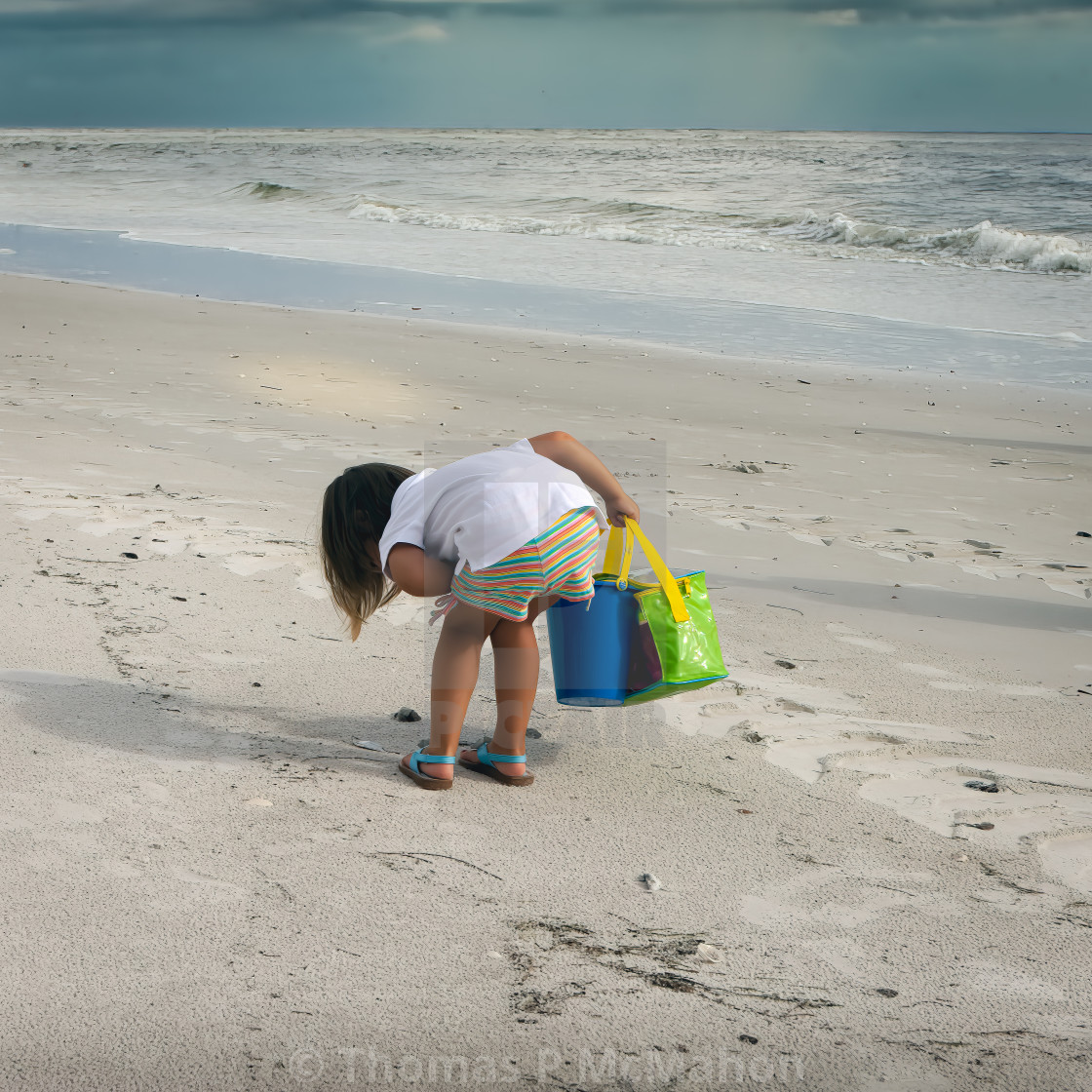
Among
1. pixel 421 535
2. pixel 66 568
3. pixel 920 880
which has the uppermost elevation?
pixel 421 535

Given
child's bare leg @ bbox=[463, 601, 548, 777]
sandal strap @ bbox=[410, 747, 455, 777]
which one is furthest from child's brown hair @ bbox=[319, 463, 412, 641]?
sandal strap @ bbox=[410, 747, 455, 777]

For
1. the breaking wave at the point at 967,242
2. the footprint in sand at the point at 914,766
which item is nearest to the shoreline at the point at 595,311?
the breaking wave at the point at 967,242

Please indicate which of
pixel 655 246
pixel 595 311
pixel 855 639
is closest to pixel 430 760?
pixel 855 639

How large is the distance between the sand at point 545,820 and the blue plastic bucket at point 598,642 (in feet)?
0.87

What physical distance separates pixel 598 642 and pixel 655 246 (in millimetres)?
17498

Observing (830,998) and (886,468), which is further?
(886,468)

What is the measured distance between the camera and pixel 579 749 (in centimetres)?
317

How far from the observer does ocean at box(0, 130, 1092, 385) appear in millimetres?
12109

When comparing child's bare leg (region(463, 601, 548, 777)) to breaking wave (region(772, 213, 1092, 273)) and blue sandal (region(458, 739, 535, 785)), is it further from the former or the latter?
breaking wave (region(772, 213, 1092, 273))

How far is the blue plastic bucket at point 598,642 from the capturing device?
9.51ft

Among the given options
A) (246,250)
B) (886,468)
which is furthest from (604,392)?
(246,250)

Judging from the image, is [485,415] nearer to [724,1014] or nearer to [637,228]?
[724,1014]

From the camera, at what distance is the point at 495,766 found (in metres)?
2.91

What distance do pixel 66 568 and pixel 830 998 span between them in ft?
10.3
